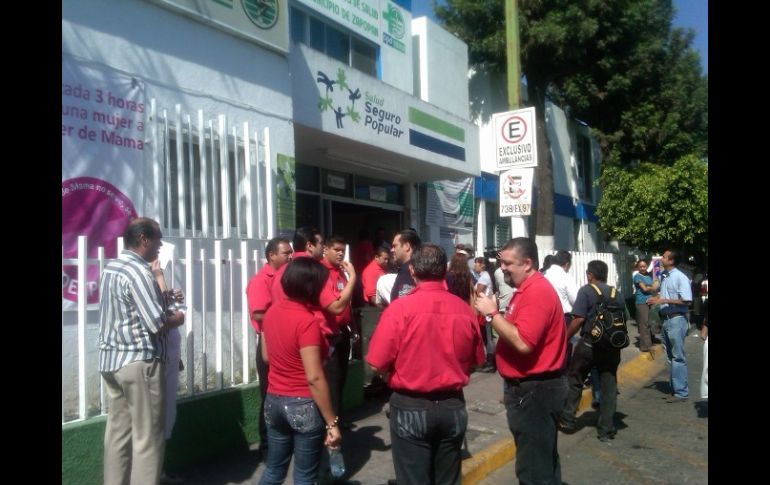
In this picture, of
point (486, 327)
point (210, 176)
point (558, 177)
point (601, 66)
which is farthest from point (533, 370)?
point (558, 177)

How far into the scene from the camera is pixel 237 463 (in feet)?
17.0

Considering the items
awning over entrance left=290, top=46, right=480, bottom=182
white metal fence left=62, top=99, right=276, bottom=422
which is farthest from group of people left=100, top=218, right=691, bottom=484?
awning over entrance left=290, top=46, right=480, bottom=182

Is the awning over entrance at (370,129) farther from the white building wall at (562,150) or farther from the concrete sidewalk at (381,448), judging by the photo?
the white building wall at (562,150)

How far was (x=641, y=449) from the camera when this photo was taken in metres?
6.06

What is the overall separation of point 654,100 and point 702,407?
13806 millimetres

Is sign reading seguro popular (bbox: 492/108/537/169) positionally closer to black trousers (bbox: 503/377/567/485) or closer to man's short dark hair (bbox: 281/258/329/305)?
black trousers (bbox: 503/377/567/485)

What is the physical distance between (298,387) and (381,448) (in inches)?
95.7

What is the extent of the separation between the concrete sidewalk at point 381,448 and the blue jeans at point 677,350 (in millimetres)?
1089

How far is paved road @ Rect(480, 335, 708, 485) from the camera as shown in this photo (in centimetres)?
533

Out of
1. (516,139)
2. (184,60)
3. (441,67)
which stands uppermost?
(441,67)

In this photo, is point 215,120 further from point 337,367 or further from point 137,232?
point 337,367

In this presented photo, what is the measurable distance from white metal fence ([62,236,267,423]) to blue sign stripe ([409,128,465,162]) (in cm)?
446
